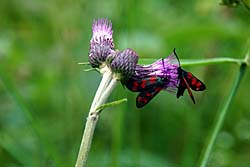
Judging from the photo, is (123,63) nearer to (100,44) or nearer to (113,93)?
(100,44)

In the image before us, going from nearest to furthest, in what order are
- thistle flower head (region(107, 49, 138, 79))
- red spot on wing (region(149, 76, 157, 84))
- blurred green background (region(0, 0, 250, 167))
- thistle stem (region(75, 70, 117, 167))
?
thistle stem (region(75, 70, 117, 167)) → thistle flower head (region(107, 49, 138, 79)) → red spot on wing (region(149, 76, 157, 84)) → blurred green background (region(0, 0, 250, 167))

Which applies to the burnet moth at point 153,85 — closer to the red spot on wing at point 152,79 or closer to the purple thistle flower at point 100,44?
the red spot on wing at point 152,79

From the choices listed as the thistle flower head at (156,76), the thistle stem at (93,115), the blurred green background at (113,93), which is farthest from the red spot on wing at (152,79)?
the blurred green background at (113,93)

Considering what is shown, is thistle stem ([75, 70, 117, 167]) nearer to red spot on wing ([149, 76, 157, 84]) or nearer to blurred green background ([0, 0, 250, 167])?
red spot on wing ([149, 76, 157, 84])

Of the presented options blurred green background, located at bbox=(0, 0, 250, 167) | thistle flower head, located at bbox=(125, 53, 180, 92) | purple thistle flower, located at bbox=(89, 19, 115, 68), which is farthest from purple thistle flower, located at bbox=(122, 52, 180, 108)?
blurred green background, located at bbox=(0, 0, 250, 167)

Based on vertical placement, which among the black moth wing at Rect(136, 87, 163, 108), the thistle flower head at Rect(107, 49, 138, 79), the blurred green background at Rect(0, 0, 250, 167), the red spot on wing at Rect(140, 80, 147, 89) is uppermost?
the thistle flower head at Rect(107, 49, 138, 79)

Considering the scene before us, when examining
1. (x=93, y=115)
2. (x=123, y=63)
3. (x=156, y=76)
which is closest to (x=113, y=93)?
(x=156, y=76)
